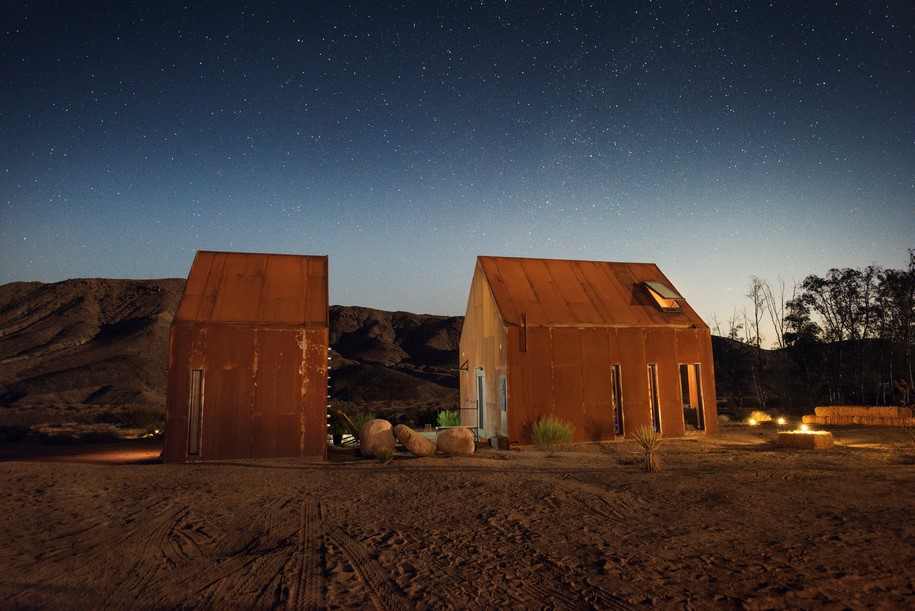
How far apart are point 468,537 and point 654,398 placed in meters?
12.6

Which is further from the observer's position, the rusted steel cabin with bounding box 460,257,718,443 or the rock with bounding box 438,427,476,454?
the rusted steel cabin with bounding box 460,257,718,443

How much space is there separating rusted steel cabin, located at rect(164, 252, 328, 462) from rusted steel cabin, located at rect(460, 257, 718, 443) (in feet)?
18.5

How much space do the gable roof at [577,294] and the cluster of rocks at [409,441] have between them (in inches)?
158

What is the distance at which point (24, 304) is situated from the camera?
71.8 m

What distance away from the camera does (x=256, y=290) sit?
1477 centimetres

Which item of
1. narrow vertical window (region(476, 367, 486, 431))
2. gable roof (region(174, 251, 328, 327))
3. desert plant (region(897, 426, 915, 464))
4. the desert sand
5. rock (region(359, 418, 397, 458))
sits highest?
gable roof (region(174, 251, 328, 327))

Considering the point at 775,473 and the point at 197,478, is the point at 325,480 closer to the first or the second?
the point at 197,478

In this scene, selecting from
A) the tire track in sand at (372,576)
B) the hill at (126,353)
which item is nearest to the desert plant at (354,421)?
the tire track in sand at (372,576)

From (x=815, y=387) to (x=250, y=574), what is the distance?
31572 millimetres

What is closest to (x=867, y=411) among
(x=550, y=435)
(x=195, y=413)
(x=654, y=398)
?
(x=654, y=398)

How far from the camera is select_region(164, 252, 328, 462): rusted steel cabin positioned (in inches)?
504

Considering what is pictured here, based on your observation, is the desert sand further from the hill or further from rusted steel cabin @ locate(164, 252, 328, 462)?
the hill

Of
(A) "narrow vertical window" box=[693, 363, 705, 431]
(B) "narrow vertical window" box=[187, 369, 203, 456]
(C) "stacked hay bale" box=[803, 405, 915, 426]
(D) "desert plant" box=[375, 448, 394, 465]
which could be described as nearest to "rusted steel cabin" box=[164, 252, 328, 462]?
(B) "narrow vertical window" box=[187, 369, 203, 456]

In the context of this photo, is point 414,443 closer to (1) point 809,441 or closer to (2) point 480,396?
(2) point 480,396
